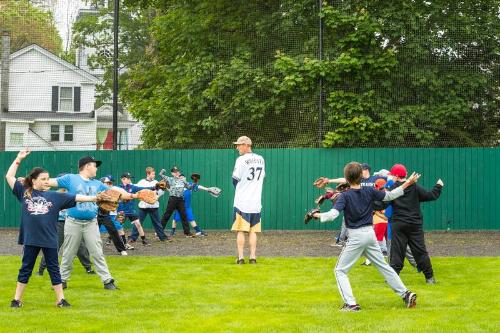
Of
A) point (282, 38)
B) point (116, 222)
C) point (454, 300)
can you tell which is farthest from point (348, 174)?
point (282, 38)

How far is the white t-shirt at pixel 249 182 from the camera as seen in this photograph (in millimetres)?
14008

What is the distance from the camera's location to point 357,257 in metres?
9.45

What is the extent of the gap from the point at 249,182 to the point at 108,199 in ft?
14.6

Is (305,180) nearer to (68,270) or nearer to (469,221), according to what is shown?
(469,221)

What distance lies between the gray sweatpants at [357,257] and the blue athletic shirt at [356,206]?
85mm

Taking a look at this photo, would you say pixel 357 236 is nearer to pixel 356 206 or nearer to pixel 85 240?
pixel 356 206

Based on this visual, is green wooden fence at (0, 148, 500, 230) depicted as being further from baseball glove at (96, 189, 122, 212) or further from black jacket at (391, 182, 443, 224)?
baseball glove at (96, 189, 122, 212)

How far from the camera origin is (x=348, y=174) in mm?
9422

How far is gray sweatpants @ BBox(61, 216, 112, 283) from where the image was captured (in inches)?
434

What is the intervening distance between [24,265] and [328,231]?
12734 millimetres

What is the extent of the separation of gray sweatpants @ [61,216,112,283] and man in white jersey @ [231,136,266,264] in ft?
11.3

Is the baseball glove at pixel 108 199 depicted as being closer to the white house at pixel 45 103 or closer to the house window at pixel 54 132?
the white house at pixel 45 103

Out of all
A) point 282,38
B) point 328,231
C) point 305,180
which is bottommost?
point 328,231

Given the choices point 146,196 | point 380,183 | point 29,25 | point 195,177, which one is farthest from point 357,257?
point 29,25
